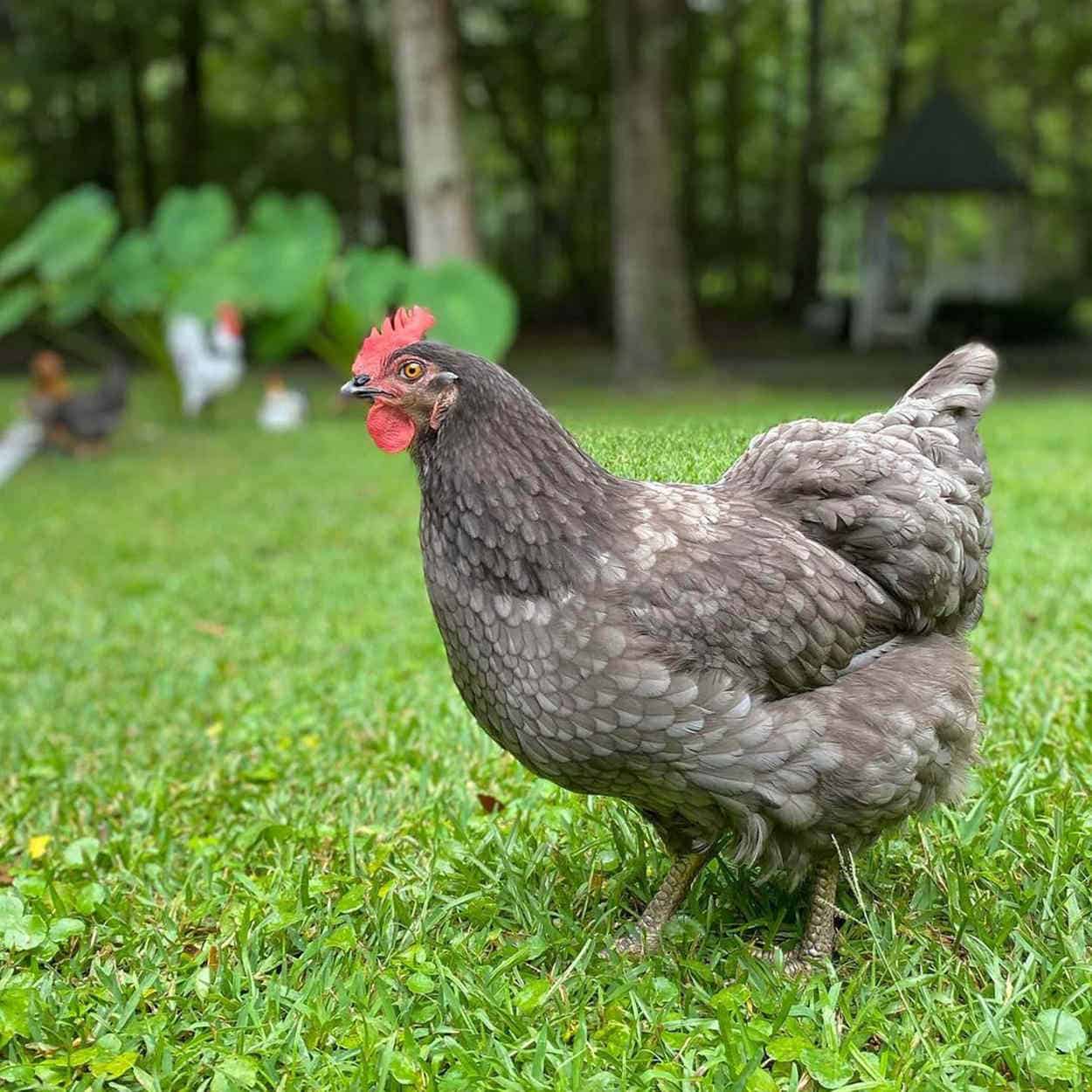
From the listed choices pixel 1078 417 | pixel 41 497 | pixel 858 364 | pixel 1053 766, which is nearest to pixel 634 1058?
pixel 1053 766

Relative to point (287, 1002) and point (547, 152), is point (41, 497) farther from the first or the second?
point (547, 152)

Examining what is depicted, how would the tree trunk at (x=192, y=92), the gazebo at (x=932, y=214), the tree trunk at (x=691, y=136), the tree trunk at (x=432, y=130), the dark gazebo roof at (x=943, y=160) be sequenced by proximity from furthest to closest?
the tree trunk at (x=691, y=136), the tree trunk at (x=192, y=92), the gazebo at (x=932, y=214), the dark gazebo roof at (x=943, y=160), the tree trunk at (x=432, y=130)

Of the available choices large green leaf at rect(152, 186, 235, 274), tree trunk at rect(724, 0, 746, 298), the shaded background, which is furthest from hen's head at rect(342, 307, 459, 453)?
tree trunk at rect(724, 0, 746, 298)

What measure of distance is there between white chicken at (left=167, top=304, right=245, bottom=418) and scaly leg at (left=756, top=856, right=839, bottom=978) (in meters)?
10.5

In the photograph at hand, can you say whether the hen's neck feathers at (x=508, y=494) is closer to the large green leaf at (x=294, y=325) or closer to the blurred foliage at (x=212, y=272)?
the blurred foliage at (x=212, y=272)

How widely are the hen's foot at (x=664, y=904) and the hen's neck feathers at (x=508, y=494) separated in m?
0.72

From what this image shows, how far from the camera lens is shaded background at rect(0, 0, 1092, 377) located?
19.1 metres

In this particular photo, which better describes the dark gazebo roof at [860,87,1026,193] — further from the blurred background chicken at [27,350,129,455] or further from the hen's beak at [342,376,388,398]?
the hen's beak at [342,376,388,398]

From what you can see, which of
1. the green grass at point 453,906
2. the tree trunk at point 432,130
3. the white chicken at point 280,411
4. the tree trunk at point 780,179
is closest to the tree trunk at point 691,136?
the tree trunk at point 780,179

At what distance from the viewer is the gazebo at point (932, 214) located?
17.8m

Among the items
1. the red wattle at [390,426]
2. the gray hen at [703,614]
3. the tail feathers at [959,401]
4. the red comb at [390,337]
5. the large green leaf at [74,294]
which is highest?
the red comb at [390,337]

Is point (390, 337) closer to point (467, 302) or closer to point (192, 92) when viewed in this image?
point (467, 302)

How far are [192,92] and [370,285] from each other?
1091cm

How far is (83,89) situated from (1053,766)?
2156 cm
